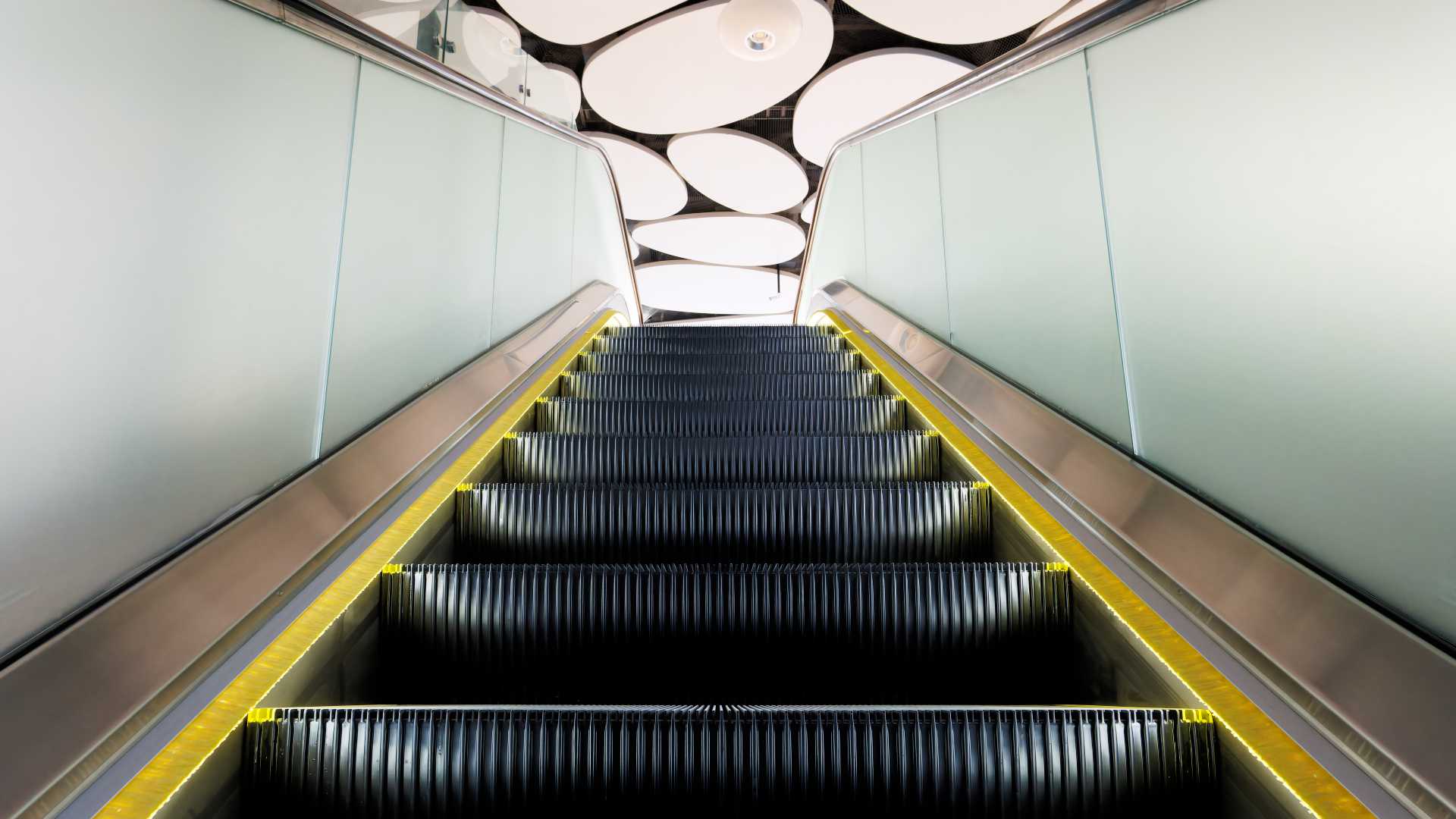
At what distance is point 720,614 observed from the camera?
4.95 feet

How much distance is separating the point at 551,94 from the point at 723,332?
270 centimetres

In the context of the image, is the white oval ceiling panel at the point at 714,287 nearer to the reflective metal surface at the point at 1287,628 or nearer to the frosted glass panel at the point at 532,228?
the frosted glass panel at the point at 532,228

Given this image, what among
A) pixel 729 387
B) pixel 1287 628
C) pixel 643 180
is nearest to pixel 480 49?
pixel 729 387

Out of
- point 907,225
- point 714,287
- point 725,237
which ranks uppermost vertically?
point 714,287

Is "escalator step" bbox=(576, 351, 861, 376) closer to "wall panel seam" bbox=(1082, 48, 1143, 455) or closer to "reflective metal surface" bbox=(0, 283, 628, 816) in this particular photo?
"wall panel seam" bbox=(1082, 48, 1143, 455)

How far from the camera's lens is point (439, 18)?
3.38 meters

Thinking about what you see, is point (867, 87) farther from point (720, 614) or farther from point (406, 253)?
point (720, 614)

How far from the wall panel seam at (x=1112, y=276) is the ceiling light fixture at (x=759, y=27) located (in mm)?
4496

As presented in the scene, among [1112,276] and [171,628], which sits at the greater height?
[1112,276]

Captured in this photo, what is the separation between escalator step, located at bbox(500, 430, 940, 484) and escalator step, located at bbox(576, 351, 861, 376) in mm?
1266

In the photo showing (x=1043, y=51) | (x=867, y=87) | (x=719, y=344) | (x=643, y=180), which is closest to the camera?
(x=1043, y=51)

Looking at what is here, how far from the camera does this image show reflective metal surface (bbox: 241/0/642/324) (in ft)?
5.94

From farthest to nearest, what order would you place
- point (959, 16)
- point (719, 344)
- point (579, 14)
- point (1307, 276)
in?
point (579, 14)
point (959, 16)
point (719, 344)
point (1307, 276)

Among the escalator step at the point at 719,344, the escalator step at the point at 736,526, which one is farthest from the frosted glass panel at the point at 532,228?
the escalator step at the point at 736,526
